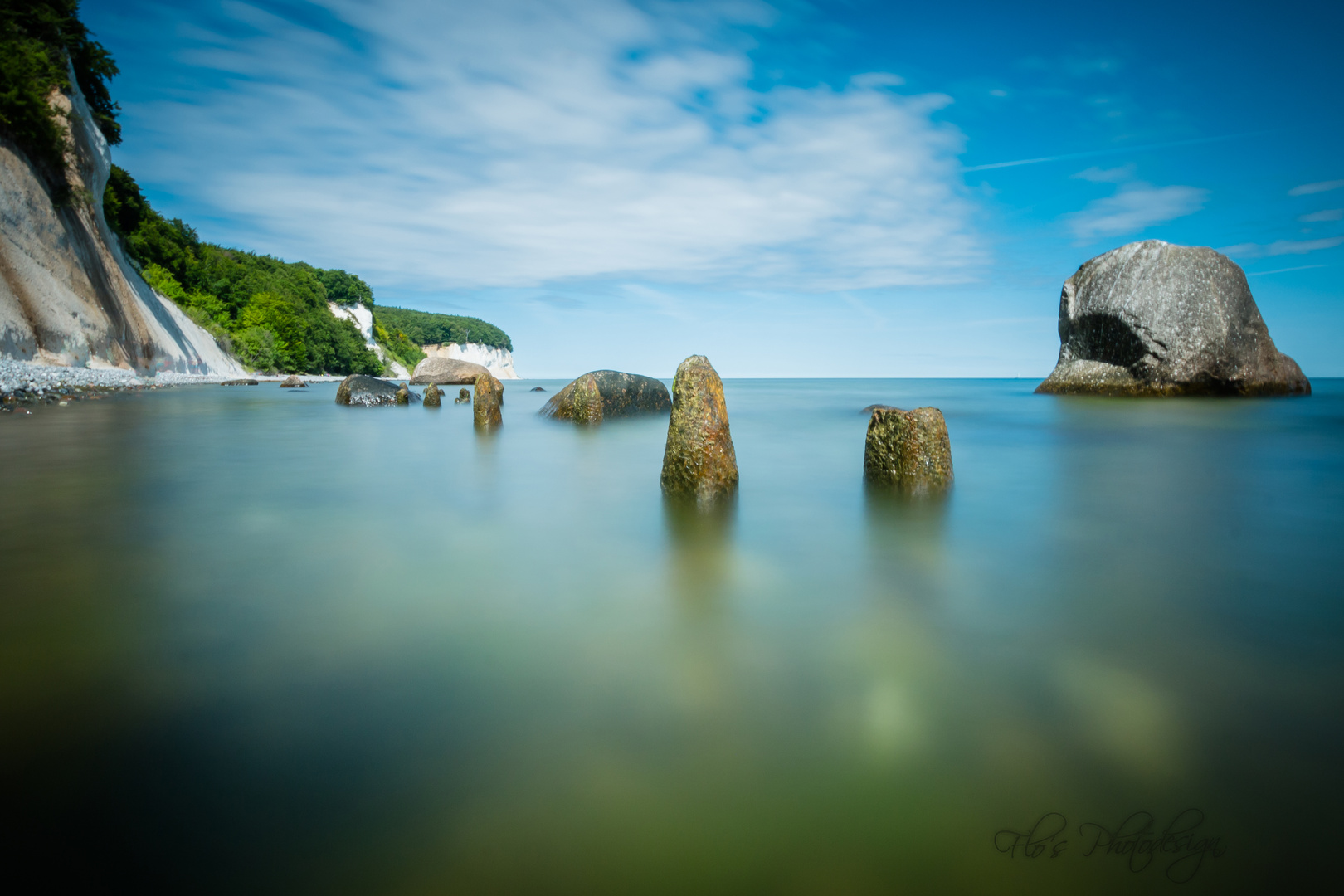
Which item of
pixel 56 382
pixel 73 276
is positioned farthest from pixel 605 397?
pixel 73 276

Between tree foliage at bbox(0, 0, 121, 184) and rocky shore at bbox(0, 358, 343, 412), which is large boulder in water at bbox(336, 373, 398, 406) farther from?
tree foliage at bbox(0, 0, 121, 184)

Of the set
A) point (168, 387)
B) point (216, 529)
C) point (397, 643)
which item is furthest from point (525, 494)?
point (168, 387)

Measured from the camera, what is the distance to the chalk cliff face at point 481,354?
335 feet

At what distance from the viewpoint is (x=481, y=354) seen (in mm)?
108438

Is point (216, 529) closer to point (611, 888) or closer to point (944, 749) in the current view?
point (611, 888)

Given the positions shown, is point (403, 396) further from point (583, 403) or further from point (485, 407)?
point (583, 403)

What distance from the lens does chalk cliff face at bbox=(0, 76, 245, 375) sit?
686 inches

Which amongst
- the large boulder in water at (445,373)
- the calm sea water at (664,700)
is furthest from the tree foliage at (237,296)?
the calm sea water at (664,700)

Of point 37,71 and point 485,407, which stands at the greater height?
point 37,71

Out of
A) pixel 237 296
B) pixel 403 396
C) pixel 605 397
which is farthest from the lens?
pixel 237 296

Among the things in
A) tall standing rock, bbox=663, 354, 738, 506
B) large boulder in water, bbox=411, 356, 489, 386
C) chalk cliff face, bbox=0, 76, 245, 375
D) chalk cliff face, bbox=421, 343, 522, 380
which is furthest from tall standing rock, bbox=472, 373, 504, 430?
chalk cliff face, bbox=421, 343, 522, 380

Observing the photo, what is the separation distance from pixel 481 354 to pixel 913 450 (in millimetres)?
109217

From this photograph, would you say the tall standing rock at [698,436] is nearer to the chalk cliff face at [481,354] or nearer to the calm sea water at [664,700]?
the calm sea water at [664,700]

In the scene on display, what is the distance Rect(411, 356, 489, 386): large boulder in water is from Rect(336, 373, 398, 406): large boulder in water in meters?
12.3
